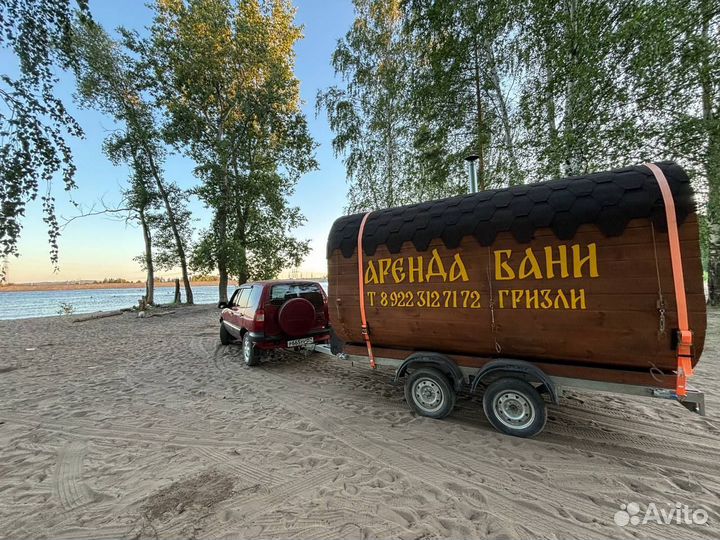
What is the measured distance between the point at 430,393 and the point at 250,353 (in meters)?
4.27

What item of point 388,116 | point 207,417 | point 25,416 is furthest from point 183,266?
point 207,417

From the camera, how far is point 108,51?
18094 millimetres

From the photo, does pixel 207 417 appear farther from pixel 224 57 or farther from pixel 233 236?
pixel 224 57

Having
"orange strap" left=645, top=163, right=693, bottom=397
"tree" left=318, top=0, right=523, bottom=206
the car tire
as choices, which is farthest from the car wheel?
"tree" left=318, top=0, right=523, bottom=206

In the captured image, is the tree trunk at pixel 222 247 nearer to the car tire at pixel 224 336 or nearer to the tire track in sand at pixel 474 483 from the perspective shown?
the car tire at pixel 224 336

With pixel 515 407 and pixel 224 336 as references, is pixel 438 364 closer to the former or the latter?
pixel 515 407

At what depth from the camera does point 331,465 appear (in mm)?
3016

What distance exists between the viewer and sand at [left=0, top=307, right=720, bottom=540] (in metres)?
2.28

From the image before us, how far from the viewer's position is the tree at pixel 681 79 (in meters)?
6.66

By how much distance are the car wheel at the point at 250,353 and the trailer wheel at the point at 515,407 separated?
16.1 feet

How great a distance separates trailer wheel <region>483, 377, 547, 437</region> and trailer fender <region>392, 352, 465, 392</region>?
362mm

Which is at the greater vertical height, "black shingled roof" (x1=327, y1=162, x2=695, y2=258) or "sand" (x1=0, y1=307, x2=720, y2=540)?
A: "black shingled roof" (x1=327, y1=162, x2=695, y2=258)

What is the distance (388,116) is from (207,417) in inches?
581

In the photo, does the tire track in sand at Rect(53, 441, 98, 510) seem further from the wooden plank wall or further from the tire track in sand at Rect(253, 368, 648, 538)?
the wooden plank wall
